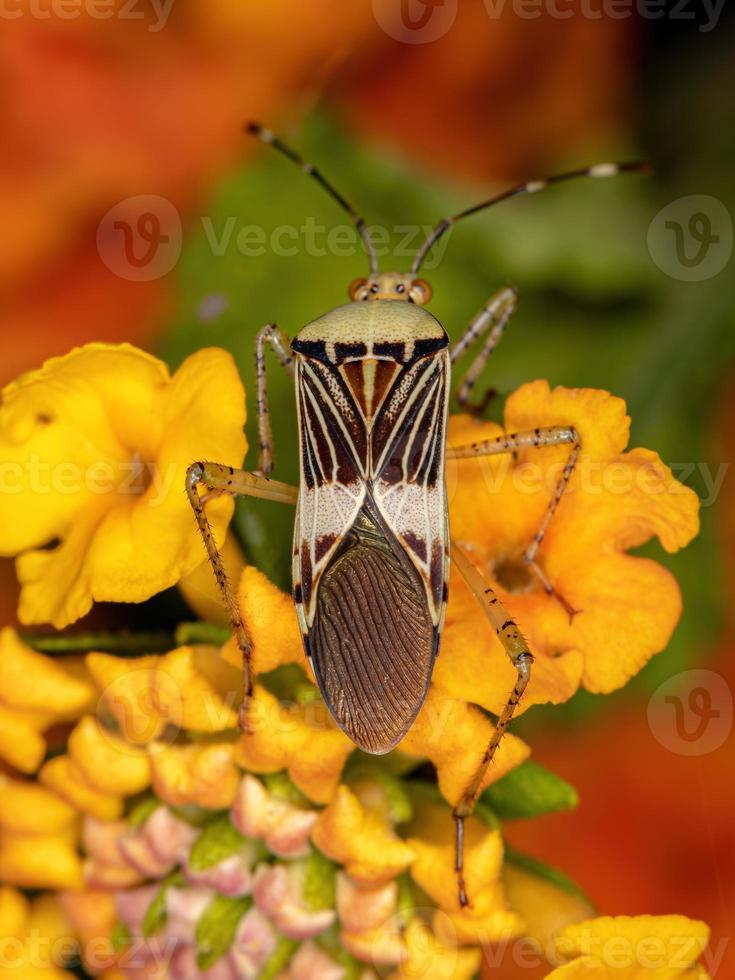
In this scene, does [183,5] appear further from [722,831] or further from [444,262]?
[722,831]

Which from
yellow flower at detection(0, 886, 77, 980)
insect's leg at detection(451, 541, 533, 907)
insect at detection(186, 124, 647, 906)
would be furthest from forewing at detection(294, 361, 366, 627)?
yellow flower at detection(0, 886, 77, 980)

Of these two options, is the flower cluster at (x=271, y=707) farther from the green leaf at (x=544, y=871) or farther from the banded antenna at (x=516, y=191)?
the banded antenna at (x=516, y=191)

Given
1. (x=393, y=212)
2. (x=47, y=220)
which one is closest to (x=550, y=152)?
(x=393, y=212)

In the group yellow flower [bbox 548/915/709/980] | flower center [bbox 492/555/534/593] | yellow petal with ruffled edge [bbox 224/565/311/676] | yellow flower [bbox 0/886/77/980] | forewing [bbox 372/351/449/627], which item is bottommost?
yellow flower [bbox 0/886/77/980]

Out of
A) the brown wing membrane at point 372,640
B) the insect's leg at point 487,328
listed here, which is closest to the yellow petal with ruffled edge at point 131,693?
the brown wing membrane at point 372,640

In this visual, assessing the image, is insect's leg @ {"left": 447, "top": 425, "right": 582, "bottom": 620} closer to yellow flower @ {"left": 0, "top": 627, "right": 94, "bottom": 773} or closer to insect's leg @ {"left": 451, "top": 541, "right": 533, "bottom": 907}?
insect's leg @ {"left": 451, "top": 541, "right": 533, "bottom": 907}

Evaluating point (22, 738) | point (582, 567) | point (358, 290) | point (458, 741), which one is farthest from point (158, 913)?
point (358, 290)

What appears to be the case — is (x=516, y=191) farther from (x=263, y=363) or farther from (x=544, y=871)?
(x=544, y=871)

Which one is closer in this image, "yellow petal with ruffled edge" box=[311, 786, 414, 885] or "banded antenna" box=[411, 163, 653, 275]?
"yellow petal with ruffled edge" box=[311, 786, 414, 885]
